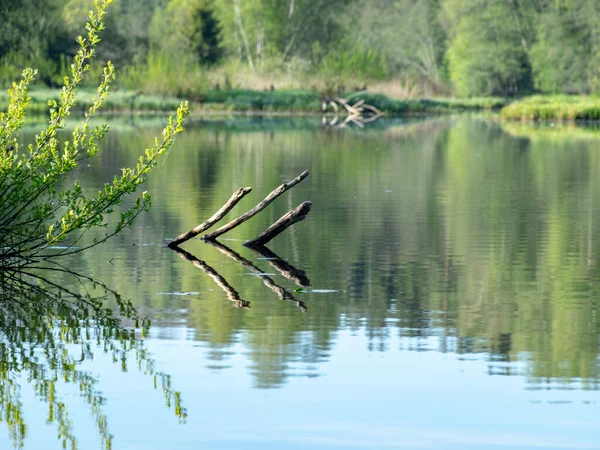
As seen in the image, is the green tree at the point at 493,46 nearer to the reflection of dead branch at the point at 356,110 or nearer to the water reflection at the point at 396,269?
the reflection of dead branch at the point at 356,110

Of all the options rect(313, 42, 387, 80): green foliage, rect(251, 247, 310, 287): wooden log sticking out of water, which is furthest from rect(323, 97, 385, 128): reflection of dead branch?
rect(251, 247, 310, 287): wooden log sticking out of water

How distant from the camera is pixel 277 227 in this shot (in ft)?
48.1

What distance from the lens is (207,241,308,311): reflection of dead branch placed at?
11.2m

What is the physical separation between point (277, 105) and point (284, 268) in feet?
184

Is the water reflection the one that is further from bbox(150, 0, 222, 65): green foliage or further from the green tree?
the green tree

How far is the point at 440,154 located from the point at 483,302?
76.5ft

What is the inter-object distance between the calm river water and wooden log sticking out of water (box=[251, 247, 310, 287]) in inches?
1.9

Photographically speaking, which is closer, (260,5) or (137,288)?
(137,288)

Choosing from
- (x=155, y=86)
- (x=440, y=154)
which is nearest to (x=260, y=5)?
(x=155, y=86)

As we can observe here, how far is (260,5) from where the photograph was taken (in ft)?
305

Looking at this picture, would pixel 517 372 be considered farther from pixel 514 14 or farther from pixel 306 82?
pixel 514 14

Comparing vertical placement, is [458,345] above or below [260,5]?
below

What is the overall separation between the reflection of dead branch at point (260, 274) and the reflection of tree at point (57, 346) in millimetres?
1341

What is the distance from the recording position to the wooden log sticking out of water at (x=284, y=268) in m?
12.2
